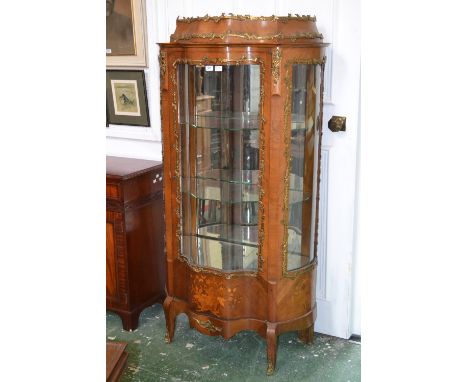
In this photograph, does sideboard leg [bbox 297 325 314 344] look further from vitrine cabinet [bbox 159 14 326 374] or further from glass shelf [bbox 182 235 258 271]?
glass shelf [bbox 182 235 258 271]

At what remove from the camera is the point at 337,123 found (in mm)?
2678

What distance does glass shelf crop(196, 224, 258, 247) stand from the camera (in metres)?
2.68

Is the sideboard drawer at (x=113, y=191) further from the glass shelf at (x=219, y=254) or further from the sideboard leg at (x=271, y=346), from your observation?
the sideboard leg at (x=271, y=346)

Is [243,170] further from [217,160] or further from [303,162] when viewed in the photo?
[303,162]

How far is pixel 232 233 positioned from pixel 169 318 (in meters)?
0.61

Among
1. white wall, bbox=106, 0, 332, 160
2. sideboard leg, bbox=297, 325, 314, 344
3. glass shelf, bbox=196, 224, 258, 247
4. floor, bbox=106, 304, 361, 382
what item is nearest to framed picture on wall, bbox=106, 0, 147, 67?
white wall, bbox=106, 0, 332, 160

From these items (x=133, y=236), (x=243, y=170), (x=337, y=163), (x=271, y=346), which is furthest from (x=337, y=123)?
(x=133, y=236)

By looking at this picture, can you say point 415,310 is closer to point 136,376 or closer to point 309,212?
point 309,212
